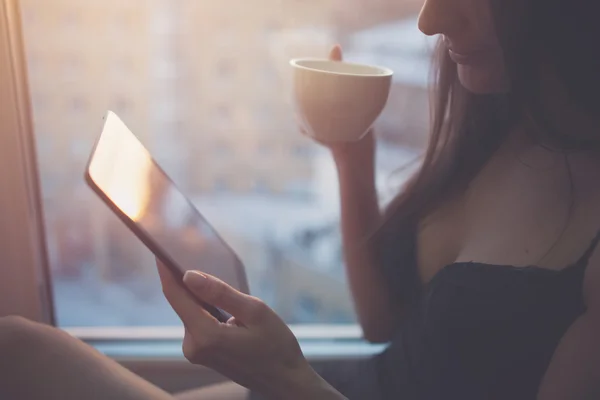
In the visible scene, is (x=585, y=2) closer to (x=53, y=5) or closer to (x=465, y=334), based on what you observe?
(x=465, y=334)

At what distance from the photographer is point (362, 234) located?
0.76m

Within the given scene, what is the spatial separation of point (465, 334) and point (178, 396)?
374 millimetres

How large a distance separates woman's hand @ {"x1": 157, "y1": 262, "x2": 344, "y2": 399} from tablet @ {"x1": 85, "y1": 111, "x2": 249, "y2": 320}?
0.02 meters

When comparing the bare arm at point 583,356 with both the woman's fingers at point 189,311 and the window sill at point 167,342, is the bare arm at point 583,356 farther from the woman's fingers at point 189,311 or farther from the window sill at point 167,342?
the window sill at point 167,342

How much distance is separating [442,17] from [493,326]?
268mm

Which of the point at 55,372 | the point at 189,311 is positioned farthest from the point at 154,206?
the point at 55,372

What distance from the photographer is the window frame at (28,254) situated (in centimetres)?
75

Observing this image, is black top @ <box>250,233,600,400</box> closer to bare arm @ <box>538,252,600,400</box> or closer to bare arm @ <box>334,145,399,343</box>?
bare arm @ <box>538,252,600,400</box>

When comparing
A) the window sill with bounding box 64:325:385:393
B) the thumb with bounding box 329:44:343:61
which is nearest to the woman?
the thumb with bounding box 329:44:343:61

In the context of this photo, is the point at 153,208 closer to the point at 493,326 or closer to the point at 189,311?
the point at 189,311

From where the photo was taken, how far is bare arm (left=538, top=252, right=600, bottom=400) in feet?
1.56

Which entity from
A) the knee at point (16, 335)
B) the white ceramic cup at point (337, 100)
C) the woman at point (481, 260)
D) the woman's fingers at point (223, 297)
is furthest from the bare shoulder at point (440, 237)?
the knee at point (16, 335)

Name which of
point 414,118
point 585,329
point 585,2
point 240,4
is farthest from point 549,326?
point 240,4

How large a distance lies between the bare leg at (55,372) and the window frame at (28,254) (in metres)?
0.16
